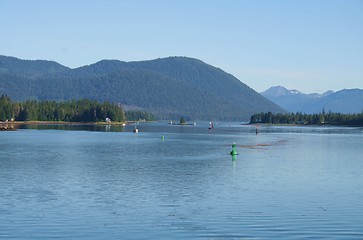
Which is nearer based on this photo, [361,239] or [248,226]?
[361,239]

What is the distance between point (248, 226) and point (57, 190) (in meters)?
22.0

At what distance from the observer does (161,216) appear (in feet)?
138

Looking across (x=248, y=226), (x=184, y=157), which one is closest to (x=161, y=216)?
(x=248, y=226)

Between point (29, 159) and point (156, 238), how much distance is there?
5772cm

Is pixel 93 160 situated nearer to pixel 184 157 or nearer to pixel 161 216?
pixel 184 157

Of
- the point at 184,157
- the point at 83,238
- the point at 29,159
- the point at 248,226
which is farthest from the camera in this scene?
the point at 184,157

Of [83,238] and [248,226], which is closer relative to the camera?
[83,238]

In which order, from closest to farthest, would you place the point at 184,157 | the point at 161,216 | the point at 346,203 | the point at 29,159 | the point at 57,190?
the point at 161,216 → the point at 346,203 → the point at 57,190 → the point at 29,159 → the point at 184,157

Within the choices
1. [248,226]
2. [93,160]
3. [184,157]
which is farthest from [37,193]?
[184,157]

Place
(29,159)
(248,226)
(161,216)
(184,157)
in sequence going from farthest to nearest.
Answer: (184,157) → (29,159) → (161,216) → (248,226)

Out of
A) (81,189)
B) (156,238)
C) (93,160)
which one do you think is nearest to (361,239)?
(156,238)

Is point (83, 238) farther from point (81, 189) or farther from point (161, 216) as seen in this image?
point (81, 189)

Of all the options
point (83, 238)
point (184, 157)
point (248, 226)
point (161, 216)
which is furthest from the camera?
point (184, 157)

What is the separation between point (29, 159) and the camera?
88.9m
